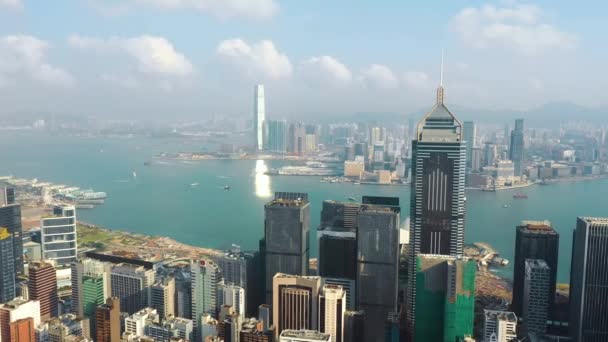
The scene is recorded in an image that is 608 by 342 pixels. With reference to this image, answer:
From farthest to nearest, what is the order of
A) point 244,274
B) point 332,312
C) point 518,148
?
point 518,148
point 244,274
point 332,312

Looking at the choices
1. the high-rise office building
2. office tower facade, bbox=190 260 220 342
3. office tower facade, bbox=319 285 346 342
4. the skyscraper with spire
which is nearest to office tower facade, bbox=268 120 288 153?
the skyscraper with spire

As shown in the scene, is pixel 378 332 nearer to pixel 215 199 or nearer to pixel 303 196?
pixel 303 196

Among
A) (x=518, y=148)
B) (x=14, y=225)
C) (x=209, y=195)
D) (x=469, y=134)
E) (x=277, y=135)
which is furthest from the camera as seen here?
(x=277, y=135)

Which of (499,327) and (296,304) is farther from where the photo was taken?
(296,304)

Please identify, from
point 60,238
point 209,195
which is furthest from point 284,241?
point 209,195

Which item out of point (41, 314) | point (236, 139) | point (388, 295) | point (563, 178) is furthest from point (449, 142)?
point (236, 139)

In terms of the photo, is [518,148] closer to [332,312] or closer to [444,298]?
[444,298]

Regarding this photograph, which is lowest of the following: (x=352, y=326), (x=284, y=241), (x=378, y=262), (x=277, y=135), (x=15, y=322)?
(x=352, y=326)
